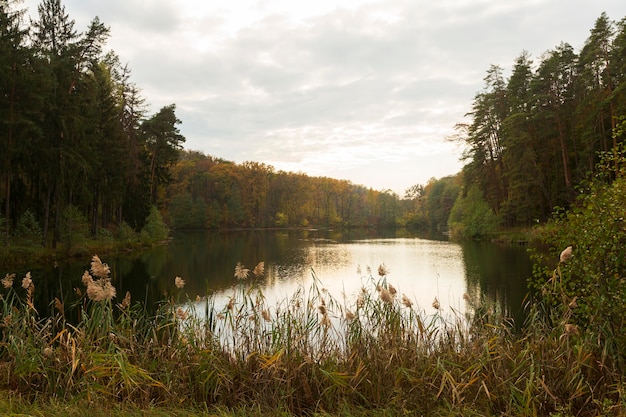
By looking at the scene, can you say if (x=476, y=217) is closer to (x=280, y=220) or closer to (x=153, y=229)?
(x=153, y=229)

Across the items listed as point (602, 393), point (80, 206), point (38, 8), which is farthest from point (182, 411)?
point (80, 206)

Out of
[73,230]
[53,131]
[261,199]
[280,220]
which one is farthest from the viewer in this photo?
[280,220]

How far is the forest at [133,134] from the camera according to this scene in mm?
20125

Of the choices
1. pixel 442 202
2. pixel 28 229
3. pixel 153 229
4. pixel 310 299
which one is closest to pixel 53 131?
pixel 28 229

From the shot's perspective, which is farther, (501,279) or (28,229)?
(28,229)

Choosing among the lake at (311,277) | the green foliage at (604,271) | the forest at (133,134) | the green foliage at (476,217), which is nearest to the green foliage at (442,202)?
the forest at (133,134)

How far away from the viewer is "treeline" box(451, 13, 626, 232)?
27.2 meters

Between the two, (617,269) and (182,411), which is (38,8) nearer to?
(182,411)

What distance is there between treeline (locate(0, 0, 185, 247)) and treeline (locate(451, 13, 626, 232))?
93.8 feet

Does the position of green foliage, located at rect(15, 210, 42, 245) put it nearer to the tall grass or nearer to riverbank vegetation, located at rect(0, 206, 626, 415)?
the tall grass

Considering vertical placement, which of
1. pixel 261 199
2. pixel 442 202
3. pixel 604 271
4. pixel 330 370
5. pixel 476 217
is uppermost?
pixel 261 199

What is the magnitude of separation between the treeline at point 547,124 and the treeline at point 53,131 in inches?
1125

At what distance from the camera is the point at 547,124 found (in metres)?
34.2

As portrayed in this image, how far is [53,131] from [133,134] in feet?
42.9
